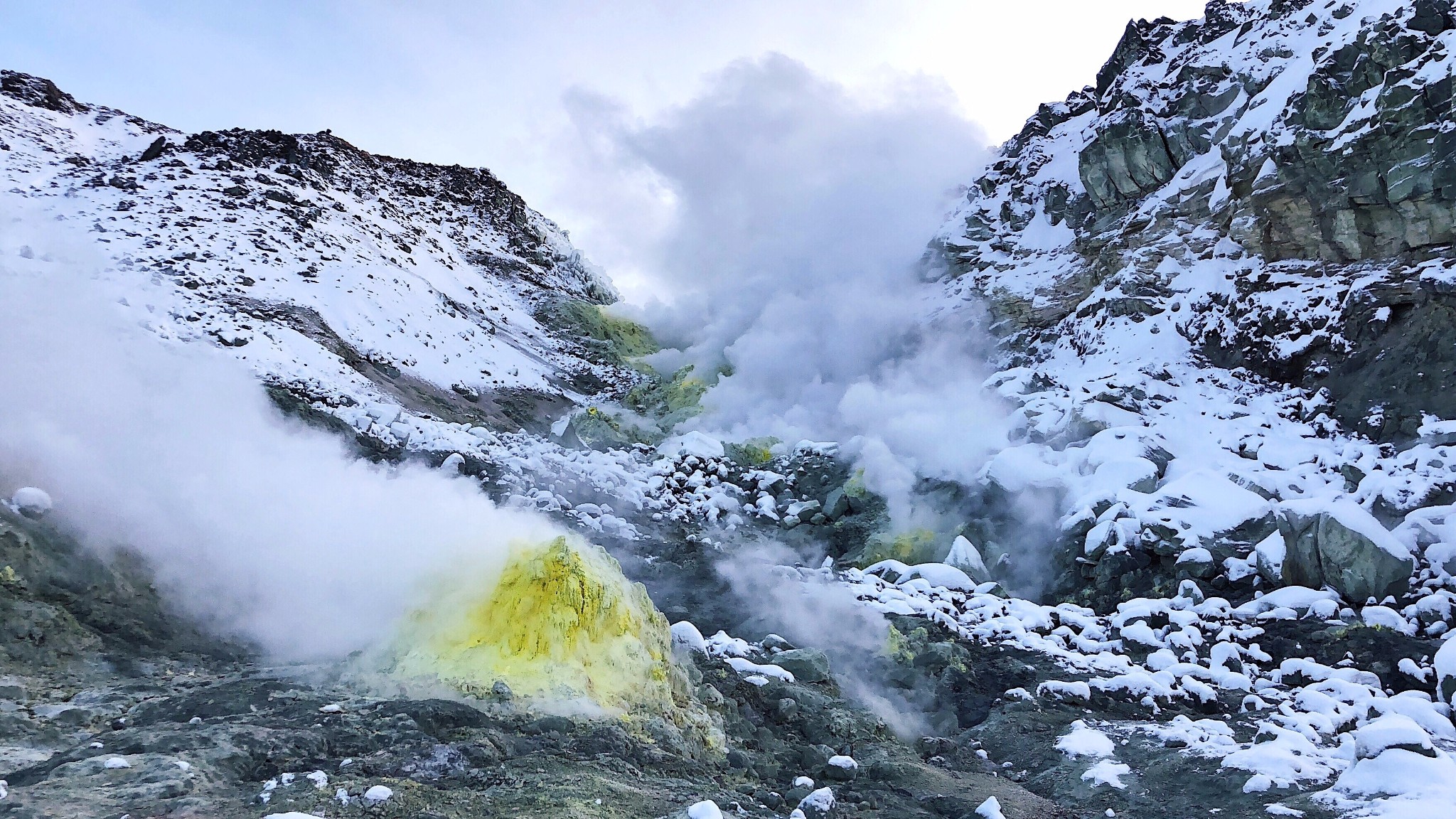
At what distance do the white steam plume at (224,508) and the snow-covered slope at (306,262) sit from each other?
5677 millimetres

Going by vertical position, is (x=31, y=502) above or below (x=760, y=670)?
below

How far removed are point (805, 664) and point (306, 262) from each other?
2089cm

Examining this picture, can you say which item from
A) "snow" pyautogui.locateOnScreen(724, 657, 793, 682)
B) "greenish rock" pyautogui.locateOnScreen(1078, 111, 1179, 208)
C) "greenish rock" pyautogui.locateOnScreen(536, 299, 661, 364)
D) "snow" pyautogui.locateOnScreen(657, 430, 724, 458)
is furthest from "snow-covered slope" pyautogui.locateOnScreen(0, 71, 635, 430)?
"greenish rock" pyautogui.locateOnScreen(1078, 111, 1179, 208)

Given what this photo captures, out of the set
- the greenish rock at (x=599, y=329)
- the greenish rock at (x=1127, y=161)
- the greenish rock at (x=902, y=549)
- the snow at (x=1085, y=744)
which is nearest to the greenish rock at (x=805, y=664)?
the snow at (x=1085, y=744)

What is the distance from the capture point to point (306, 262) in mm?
21844

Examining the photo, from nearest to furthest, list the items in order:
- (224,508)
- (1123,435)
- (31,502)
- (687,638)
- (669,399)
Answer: (31,502) → (224,508) → (687,638) → (1123,435) → (669,399)

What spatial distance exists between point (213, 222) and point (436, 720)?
23504 mm

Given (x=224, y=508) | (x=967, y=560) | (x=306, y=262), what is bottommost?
(x=224, y=508)

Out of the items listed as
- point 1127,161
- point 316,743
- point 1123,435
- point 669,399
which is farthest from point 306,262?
point 1127,161

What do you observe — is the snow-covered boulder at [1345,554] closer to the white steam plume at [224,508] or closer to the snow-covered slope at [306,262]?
the white steam plume at [224,508]

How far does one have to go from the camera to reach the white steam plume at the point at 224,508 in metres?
5.75

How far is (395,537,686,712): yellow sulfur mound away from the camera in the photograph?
4.96m

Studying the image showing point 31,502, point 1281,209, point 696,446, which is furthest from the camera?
point 696,446

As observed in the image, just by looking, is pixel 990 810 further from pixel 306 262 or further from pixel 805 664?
pixel 306 262
